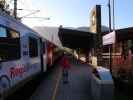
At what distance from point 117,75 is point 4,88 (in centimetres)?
820

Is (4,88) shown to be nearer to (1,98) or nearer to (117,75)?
(1,98)

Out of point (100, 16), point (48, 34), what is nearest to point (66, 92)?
point (100, 16)

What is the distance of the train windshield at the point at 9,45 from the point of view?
10.1 meters

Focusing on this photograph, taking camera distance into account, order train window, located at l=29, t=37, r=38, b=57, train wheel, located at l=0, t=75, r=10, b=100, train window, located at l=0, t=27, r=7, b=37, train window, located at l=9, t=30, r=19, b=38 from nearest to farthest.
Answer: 1. train wheel, located at l=0, t=75, r=10, b=100
2. train window, located at l=0, t=27, r=7, b=37
3. train window, located at l=9, t=30, r=19, b=38
4. train window, located at l=29, t=37, r=38, b=57

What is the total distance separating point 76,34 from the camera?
42219 millimetres

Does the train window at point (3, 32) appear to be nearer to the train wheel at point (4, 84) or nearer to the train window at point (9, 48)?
the train window at point (9, 48)

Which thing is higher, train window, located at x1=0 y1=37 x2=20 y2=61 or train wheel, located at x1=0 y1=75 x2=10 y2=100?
train window, located at x1=0 y1=37 x2=20 y2=61

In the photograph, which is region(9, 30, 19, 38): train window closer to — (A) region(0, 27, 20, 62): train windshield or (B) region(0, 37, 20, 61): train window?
(A) region(0, 27, 20, 62): train windshield

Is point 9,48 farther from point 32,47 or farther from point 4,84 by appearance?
point 32,47

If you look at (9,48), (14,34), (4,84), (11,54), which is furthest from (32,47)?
(4,84)

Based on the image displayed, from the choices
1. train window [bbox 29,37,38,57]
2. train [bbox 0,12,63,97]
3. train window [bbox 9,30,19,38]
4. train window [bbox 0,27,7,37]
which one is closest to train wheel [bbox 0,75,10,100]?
train [bbox 0,12,63,97]

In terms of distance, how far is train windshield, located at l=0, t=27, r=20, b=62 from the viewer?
1007 centimetres

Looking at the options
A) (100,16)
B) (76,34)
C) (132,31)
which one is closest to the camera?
(132,31)

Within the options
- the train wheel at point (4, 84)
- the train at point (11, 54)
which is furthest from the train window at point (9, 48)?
the train wheel at point (4, 84)
